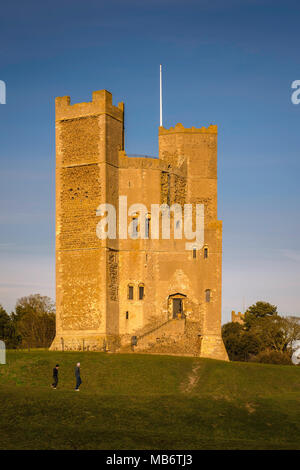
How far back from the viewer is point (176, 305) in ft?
178

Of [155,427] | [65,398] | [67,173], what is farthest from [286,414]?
[67,173]

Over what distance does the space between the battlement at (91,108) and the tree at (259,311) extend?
3387cm

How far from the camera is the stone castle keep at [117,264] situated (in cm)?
5153

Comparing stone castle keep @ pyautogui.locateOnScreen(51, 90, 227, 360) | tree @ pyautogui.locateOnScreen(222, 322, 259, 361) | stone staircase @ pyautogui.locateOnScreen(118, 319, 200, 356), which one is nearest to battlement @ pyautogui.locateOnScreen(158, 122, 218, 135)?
stone castle keep @ pyautogui.locateOnScreen(51, 90, 227, 360)

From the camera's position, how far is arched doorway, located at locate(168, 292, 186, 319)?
53969mm

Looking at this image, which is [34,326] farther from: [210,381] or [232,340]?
[210,381]

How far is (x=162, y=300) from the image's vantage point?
53.8 metres

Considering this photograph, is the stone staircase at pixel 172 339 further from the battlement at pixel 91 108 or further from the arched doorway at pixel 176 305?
the battlement at pixel 91 108

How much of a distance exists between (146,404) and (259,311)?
50761mm

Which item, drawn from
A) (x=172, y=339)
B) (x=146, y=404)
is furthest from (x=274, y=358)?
(x=146, y=404)

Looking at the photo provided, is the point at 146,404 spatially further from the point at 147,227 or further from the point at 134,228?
the point at 147,227

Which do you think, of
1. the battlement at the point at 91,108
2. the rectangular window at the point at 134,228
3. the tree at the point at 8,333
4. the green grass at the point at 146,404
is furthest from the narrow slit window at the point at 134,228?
the tree at the point at 8,333

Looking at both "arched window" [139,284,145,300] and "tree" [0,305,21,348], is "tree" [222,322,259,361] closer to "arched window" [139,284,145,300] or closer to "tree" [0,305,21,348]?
"tree" [0,305,21,348]
